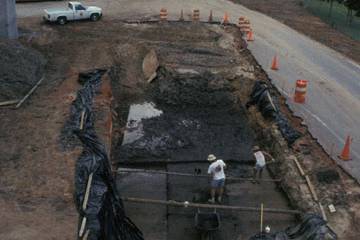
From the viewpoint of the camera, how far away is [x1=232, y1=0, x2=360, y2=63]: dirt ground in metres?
30.0

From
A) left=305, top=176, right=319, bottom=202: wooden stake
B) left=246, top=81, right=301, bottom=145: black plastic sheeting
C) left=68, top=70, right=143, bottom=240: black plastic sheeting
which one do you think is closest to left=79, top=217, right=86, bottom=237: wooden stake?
left=68, top=70, right=143, bottom=240: black plastic sheeting

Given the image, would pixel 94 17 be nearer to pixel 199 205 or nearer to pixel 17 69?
pixel 17 69

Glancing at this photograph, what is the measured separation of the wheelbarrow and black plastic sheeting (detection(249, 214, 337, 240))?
6.10ft

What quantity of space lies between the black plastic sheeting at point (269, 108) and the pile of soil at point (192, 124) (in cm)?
74

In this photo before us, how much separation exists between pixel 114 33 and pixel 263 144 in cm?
1451

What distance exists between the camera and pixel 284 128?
17891 mm

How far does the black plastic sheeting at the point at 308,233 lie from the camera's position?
10.7 metres

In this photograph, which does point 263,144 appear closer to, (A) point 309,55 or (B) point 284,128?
(B) point 284,128

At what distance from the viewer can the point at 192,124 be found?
1908 cm

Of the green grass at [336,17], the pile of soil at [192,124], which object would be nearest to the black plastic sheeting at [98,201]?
the pile of soil at [192,124]

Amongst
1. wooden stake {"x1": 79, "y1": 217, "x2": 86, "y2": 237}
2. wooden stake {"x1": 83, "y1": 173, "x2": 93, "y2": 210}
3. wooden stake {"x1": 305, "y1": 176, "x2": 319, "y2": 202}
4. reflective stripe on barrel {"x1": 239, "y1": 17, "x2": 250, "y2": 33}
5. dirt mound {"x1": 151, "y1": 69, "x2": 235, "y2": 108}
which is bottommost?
wooden stake {"x1": 305, "y1": 176, "x2": 319, "y2": 202}

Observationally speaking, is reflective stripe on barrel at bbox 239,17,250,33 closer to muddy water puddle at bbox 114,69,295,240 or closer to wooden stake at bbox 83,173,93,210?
muddy water puddle at bbox 114,69,295,240

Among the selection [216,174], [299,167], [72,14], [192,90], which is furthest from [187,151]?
[72,14]

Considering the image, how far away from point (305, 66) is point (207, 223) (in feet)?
48.6
